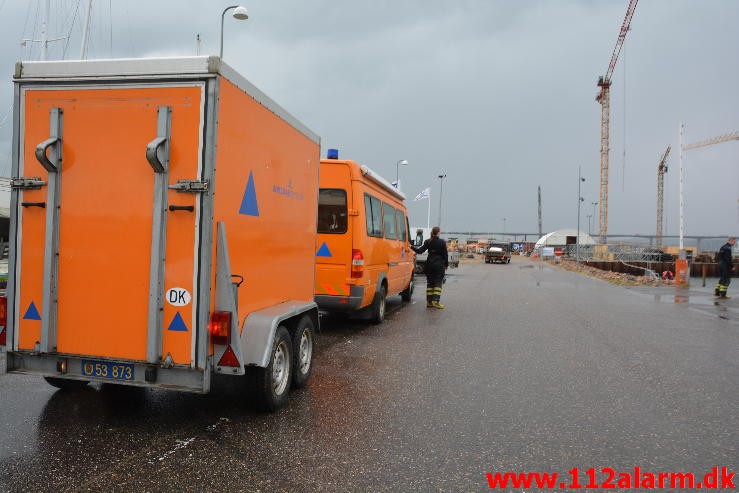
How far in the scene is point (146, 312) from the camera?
376 cm

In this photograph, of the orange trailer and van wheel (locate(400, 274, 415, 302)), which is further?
van wheel (locate(400, 274, 415, 302))

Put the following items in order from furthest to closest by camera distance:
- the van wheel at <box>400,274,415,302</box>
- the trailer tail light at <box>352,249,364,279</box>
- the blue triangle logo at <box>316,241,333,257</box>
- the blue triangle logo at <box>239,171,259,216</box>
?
the van wheel at <box>400,274,415,302</box> < the blue triangle logo at <box>316,241,333,257</box> < the trailer tail light at <box>352,249,364,279</box> < the blue triangle logo at <box>239,171,259,216</box>

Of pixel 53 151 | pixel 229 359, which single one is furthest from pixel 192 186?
pixel 229 359

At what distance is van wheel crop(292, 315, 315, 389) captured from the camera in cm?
499

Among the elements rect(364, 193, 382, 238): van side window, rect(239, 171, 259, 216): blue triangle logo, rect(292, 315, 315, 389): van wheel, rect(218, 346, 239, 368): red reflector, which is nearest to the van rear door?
rect(364, 193, 382, 238): van side window

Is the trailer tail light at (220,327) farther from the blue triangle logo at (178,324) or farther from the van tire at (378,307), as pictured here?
the van tire at (378,307)

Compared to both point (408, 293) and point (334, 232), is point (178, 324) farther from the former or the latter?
point (408, 293)

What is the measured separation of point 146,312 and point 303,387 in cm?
204

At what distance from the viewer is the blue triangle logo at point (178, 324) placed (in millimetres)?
3729

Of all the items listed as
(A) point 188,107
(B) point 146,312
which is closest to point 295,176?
(A) point 188,107

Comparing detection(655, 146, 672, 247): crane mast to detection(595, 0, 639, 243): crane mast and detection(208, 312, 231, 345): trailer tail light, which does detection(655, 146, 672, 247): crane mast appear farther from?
detection(208, 312, 231, 345): trailer tail light

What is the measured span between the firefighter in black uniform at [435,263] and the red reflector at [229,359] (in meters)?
8.62

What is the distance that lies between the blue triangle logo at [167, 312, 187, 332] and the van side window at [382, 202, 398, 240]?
626cm

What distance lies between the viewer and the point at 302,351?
17.3ft
